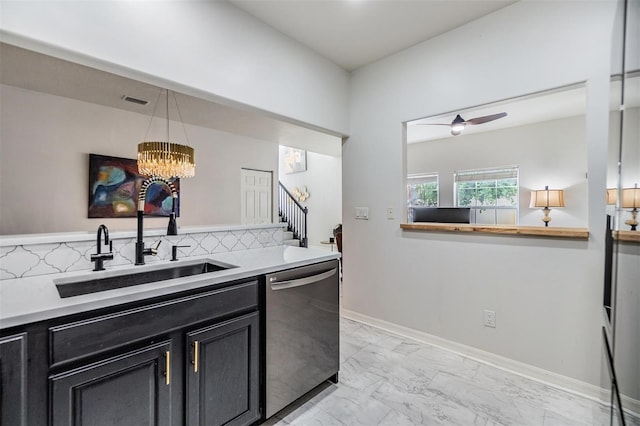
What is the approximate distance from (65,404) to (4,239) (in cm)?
84

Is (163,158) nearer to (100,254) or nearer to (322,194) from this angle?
(100,254)

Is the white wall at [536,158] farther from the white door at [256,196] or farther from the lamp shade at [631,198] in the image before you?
the lamp shade at [631,198]

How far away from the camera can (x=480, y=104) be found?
2.30 m

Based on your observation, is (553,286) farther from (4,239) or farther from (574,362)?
(4,239)

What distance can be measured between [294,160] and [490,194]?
16.6 ft

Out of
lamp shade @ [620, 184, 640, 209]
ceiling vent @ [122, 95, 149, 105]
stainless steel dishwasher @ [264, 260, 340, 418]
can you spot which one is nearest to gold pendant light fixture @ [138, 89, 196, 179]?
ceiling vent @ [122, 95, 149, 105]

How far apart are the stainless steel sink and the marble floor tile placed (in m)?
0.99

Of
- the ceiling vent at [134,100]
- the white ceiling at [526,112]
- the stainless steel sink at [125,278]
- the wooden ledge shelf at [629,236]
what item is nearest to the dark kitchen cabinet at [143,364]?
the stainless steel sink at [125,278]

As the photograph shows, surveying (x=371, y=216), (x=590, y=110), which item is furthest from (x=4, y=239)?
(x=590, y=110)

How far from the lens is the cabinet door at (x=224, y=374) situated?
1299 mm

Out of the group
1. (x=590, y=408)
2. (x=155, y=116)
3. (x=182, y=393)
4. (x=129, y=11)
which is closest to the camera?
(x=182, y=393)

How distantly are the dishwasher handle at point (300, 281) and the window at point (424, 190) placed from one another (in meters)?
4.71

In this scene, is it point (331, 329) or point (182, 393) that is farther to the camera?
point (331, 329)

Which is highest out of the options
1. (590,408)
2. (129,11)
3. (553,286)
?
(129,11)
